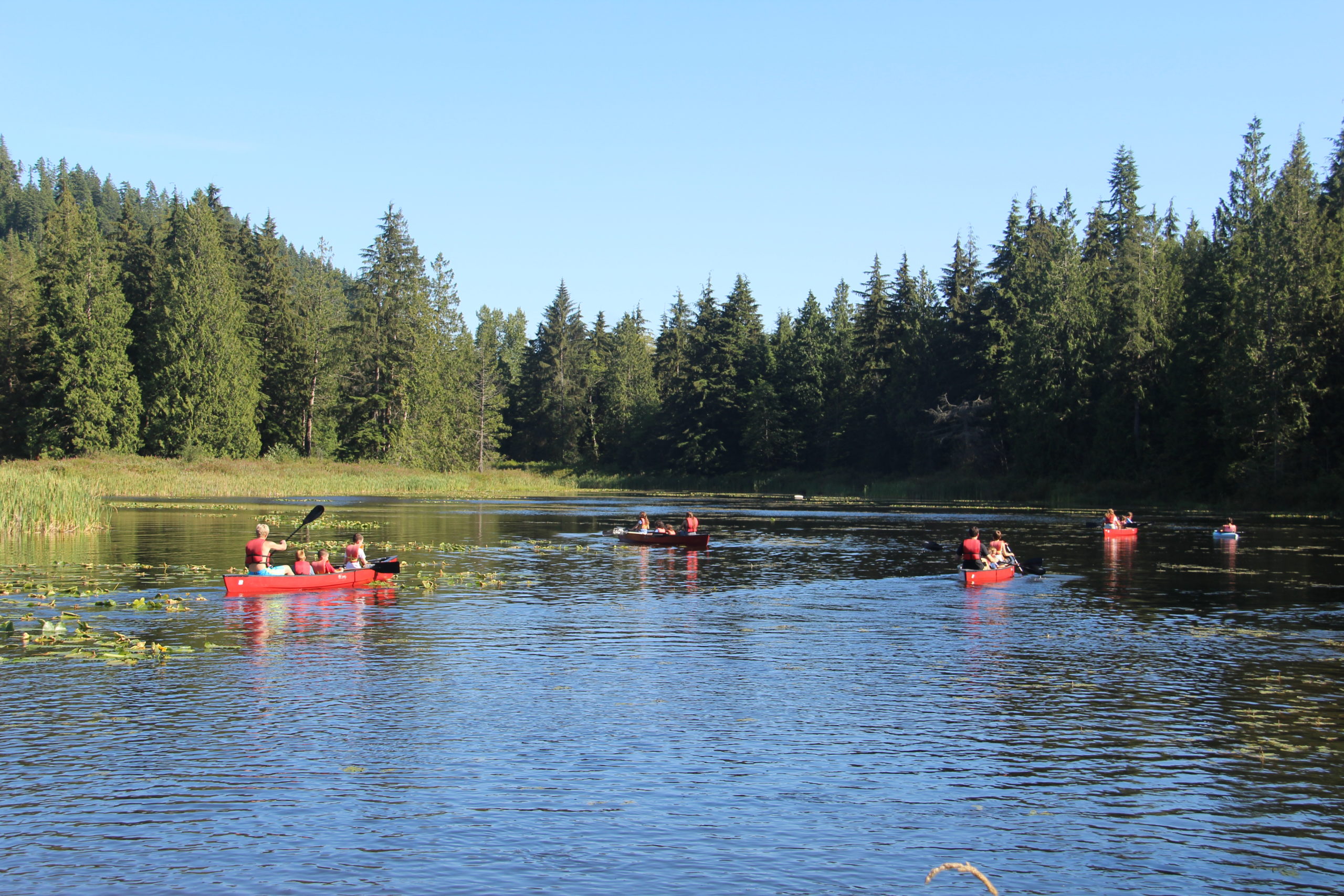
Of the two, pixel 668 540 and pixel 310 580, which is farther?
pixel 668 540

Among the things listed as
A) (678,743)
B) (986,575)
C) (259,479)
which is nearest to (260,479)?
(259,479)

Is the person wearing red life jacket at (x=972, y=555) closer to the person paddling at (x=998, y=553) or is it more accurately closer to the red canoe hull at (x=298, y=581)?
the person paddling at (x=998, y=553)

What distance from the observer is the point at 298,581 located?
2947 centimetres

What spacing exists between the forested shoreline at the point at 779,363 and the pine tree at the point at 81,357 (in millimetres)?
274

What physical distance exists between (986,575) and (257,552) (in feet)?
70.7

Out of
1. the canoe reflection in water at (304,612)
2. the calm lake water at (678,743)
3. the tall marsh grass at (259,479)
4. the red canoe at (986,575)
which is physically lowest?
the calm lake water at (678,743)

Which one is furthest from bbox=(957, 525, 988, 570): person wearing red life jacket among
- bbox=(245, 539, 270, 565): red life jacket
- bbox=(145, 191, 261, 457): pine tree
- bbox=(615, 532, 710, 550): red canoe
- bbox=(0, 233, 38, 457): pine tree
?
bbox=(0, 233, 38, 457): pine tree

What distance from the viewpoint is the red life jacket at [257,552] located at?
2909 centimetres

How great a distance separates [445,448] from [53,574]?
89.0 m

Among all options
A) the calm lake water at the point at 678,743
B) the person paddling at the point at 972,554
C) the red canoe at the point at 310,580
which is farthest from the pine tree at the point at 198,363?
the person paddling at the point at 972,554

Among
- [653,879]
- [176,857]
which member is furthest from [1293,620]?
[176,857]

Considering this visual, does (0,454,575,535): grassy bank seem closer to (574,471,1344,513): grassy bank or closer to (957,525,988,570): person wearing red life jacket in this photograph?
(574,471,1344,513): grassy bank

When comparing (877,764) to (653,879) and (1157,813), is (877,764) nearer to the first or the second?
(1157,813)

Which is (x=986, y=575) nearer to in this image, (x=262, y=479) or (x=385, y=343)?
(x=262, y=479)
